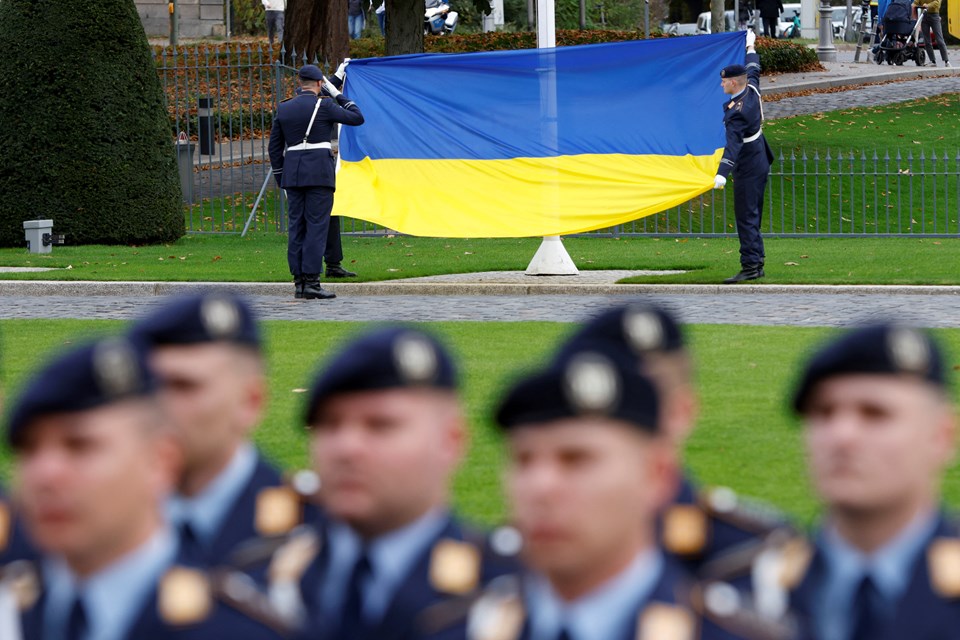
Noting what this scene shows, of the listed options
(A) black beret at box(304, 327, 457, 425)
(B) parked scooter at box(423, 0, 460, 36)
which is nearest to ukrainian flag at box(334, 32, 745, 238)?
(A) black beret at box(304, 327, 457, 425)

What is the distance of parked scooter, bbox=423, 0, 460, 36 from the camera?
1727 inches

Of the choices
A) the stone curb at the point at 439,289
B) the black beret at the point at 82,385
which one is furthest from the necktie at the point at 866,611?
the stone curb at the point at 439,289

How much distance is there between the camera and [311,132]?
15875 mm

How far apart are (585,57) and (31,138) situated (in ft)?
24.7

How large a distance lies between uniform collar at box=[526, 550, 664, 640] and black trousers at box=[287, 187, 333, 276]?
13168 millimetres

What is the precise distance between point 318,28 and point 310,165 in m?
15.8

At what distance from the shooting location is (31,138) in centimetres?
2128

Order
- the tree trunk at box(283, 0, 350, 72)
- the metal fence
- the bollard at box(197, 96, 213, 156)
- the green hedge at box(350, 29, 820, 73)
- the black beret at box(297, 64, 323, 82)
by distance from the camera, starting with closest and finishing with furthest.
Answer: the black beret at box(297, 64, 323, 82) → the metal fence → the bollard at box(197, 96, 213, 156) → the tree trunk at box(283, 0, 350, 72) → the green hedge at box(350, 29, 820, 73)

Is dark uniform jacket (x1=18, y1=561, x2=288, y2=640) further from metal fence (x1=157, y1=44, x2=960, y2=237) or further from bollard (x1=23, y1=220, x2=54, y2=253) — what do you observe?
metal fence (x1=157, y1=44, x2=960, y2=237)

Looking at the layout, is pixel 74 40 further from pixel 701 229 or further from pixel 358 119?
pixel 701 229

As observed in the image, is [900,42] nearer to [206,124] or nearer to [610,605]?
[206,124]

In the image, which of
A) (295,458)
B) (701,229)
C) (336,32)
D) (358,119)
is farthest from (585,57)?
(336,32)

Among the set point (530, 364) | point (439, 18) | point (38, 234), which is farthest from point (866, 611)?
point (439, 18)

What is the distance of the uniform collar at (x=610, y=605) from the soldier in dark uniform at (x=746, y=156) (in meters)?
13.6
